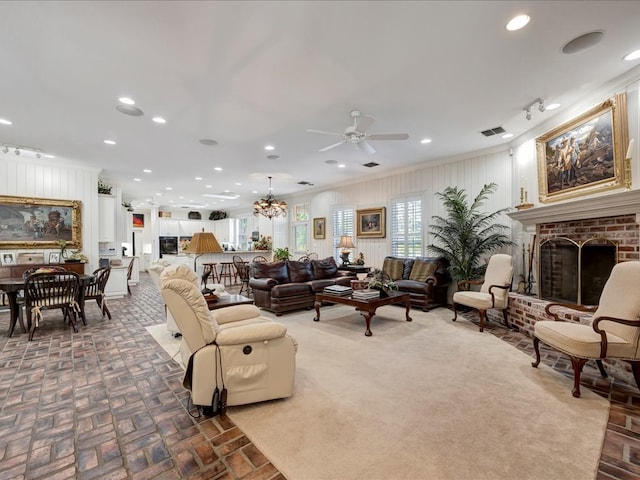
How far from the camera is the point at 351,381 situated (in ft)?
9.32

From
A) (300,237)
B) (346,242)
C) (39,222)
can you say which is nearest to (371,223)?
(346,242)

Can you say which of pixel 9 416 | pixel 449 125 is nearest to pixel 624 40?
pixel 449 125

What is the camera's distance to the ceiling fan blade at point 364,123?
12.0 feet

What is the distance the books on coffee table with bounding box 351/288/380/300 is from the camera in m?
4.54

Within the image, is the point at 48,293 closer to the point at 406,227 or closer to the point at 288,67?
the point at 288,67

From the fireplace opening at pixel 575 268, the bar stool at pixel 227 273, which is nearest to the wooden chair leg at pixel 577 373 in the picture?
the fireplace opening at pixel 575 268

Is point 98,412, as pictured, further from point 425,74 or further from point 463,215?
point 463,215

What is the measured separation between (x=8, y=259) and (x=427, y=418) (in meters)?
8.13

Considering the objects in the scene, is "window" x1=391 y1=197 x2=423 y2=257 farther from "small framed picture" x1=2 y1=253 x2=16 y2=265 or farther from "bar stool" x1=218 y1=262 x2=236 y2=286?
"small framed picture" x1=2 y1=253 x2=16 y2=265

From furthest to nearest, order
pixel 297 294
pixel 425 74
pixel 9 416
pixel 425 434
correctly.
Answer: pixel 297 294, pixel 425 74, pixel 9 416, pixel 425 434

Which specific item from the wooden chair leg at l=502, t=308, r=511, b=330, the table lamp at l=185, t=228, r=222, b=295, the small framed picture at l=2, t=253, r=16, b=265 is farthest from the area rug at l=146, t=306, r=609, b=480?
the small framed picture at l=2, t=253, r=16, b=265

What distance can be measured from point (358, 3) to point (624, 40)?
2.47 meters

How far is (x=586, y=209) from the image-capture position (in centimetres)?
362

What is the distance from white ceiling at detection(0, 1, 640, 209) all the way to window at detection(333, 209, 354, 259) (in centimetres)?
332
